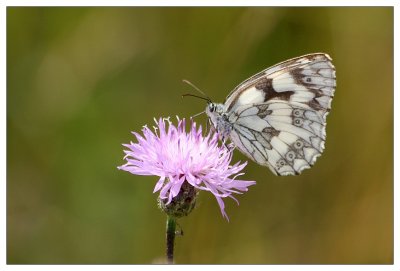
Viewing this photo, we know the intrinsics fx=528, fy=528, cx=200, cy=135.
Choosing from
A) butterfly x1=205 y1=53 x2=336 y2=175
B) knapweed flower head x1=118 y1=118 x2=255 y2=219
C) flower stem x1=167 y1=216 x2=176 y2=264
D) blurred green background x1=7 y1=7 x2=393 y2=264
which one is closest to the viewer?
flower stem x1=167 y1=216 x2=176 y2=264

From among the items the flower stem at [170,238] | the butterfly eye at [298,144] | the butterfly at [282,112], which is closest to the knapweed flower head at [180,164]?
the flower stem at [170,238]

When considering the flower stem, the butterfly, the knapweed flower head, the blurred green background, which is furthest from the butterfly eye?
the blurred green background

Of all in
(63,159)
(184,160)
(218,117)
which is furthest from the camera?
(63,159)

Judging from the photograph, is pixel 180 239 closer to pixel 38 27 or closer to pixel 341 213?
pixel 341 213

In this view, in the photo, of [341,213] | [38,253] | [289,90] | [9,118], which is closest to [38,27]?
[9,118]

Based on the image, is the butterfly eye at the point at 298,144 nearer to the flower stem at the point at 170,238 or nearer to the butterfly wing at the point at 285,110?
the butterfly wing at the point at 285,110

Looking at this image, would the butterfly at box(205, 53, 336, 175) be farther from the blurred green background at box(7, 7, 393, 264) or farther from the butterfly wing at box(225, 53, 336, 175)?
the blurred green background at box(7, 7, 393, 264)

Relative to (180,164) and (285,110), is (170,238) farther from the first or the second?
(285,110)
